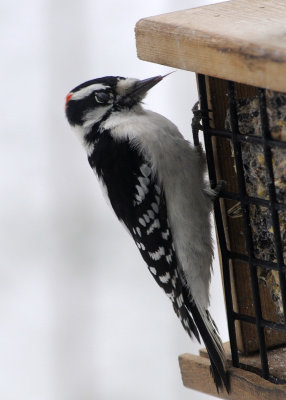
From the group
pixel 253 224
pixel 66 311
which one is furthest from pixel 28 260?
pixel 253 224

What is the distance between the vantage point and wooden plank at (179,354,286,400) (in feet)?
8.92

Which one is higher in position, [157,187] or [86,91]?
[86,91]

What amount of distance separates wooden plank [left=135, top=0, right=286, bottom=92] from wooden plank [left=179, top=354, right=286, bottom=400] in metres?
1.07

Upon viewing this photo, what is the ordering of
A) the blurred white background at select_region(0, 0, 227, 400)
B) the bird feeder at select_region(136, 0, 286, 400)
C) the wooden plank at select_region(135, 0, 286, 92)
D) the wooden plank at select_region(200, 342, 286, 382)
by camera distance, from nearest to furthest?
the wooden plank at select_region(135, 0, 286, 92), the bird feeder at select_region(136, 0, 286, 400), the wooden plank at select_region(200, 342, 286, 382), the blurred white background at select_region(0, 0, 227, 400)

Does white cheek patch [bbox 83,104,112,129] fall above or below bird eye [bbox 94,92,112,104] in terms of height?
below

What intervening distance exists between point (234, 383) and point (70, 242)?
2780mm

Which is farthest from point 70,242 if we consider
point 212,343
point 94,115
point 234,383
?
point 234,383

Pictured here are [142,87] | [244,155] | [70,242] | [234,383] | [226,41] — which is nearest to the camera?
[226,41]

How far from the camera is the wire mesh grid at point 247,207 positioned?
251 cm

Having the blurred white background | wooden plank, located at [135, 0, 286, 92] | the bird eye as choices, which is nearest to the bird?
the bird eye

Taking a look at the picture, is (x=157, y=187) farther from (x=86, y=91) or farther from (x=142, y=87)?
(x=86, y=91)

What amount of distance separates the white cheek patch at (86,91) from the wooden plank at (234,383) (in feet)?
3.52

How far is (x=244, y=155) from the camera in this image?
2.70 metres

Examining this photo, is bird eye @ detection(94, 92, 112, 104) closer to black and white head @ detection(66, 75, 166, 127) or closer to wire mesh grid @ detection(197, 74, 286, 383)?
black and white head @ detection(66, 75, 166, 127)
